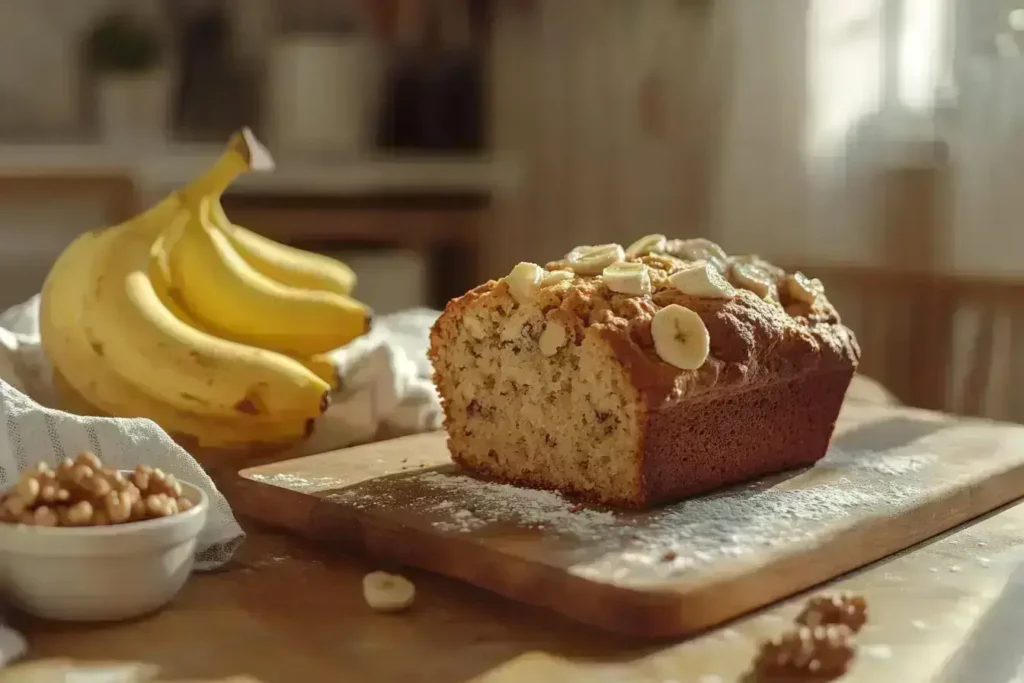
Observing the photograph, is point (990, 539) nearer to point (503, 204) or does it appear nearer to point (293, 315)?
point (293, 315)

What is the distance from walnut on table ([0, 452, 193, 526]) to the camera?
843 mm

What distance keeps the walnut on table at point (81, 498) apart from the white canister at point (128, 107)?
232 cm

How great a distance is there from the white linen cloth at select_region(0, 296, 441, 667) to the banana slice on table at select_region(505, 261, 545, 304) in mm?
320

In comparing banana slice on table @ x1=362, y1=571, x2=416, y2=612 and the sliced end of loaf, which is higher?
the sliced end of loaf

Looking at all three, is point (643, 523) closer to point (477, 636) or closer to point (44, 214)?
point (477, 636)

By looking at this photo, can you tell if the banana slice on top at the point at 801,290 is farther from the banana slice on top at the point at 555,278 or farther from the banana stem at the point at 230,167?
the banana stem at the point at 230,167

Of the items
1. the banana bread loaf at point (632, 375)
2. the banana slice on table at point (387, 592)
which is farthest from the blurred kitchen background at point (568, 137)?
the banana slice on table at point (387, 592)

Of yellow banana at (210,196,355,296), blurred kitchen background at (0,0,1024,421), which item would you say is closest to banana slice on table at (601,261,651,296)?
yellow banana at (210,196,355,296)

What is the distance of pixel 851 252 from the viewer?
252 cm

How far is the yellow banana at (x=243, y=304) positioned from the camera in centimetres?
138

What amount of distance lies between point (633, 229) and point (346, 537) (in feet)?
6.94

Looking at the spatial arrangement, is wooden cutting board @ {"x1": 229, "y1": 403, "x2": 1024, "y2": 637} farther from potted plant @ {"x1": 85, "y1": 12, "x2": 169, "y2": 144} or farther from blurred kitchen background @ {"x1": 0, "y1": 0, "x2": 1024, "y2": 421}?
potted plant @ {"x1": 85, "y1": 12, "x2": 169, "y2": 144}

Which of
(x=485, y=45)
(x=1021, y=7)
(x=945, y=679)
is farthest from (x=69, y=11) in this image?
(x=945, y=679)

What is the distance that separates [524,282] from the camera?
1.18m
